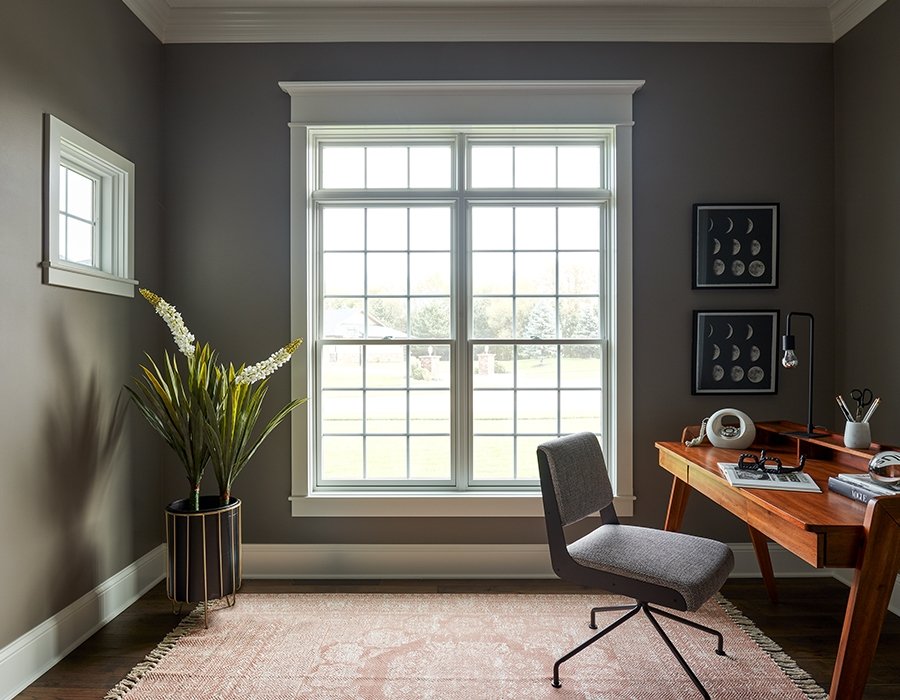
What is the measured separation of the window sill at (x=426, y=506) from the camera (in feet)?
11.5

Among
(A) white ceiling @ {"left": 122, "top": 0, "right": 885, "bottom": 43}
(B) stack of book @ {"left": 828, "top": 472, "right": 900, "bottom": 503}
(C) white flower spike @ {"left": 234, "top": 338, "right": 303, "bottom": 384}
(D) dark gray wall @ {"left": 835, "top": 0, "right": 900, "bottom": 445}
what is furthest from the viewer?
(A) white ceiling @ {"left": 122, "top": 0, "right": 885, "bottom": 43}

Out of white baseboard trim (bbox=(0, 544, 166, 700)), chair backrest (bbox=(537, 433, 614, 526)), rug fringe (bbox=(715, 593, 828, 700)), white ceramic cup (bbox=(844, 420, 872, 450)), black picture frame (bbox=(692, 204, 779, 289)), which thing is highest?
black picture frame (bbox=(692, 204, 779, 289))

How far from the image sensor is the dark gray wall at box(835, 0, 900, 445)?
3.10m

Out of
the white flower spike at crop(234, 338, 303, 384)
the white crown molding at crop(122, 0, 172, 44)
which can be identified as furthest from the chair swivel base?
the white crown molding at crop(122, 0, 172, 44)

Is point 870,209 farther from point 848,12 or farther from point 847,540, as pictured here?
point 847,540

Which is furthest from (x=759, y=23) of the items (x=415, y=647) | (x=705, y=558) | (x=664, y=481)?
(x=415, y=647)

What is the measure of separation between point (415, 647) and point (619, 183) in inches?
102

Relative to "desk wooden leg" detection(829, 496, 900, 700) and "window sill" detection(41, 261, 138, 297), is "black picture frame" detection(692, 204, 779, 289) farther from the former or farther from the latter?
"window sill" detection(41, 261, 138, 297)

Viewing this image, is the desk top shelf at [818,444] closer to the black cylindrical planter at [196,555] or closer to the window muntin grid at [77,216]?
the black cylindrical planter at [196,555]

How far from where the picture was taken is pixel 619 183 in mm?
3531

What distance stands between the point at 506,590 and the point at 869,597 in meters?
1.87

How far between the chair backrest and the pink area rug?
601 millimetres

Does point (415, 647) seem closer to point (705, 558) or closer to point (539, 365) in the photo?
point (705, 558)

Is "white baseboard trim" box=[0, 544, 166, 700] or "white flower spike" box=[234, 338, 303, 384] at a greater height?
"white flower spike" box=[234, 338, 303, 384]
